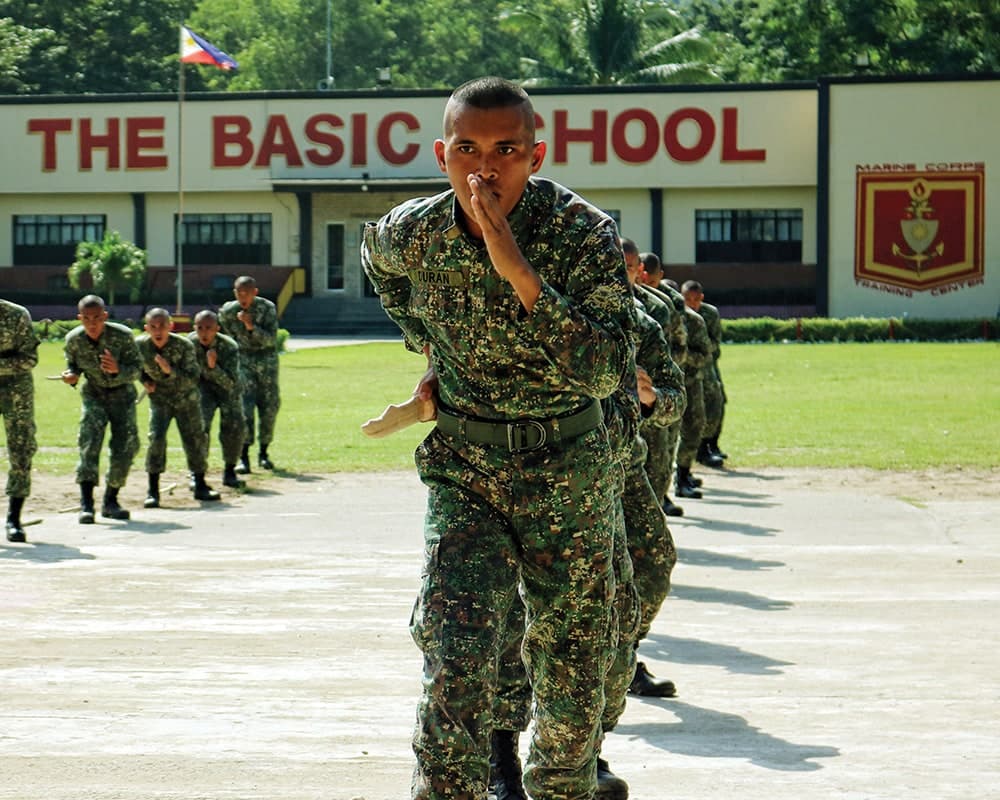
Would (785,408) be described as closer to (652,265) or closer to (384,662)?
(652,265)

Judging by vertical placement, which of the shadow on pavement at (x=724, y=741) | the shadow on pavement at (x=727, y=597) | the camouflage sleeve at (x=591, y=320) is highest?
the camouflage sleeve at (x=591, y=320)

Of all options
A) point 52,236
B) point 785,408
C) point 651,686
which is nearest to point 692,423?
point 651,686

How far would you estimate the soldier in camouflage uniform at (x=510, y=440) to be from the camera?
4441mm

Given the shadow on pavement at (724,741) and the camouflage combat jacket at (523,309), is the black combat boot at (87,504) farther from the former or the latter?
the camouflage combat jacket at (523,309)

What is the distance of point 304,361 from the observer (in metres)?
36.3

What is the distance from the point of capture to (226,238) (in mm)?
52406

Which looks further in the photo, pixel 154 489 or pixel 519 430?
pixel 154 489

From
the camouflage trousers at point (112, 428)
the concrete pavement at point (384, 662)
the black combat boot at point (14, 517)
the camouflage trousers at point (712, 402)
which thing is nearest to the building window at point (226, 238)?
the camouflage trousers at point (712, 402)

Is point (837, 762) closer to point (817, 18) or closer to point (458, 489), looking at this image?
point (458, 489)

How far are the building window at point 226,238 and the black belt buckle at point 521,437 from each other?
48481mm

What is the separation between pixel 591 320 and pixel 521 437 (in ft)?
1.18

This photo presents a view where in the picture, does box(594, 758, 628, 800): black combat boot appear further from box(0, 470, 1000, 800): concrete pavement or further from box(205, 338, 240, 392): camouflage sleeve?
box(205, 338, 240, 392): camouflage sleeve

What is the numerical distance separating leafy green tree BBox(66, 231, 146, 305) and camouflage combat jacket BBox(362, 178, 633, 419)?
149 ft

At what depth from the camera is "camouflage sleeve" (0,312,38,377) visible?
12.9m
